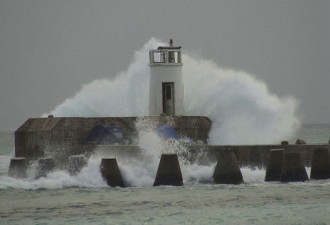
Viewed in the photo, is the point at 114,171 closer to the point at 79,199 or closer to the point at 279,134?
the point at 79,199

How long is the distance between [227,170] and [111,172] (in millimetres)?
3620

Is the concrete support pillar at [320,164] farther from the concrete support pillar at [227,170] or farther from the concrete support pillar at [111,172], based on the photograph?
the concrete support pillar at [111,172]

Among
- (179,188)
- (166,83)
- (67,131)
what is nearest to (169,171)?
(179,188)

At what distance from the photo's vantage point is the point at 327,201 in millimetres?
29422

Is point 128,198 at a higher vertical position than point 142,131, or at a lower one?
lower

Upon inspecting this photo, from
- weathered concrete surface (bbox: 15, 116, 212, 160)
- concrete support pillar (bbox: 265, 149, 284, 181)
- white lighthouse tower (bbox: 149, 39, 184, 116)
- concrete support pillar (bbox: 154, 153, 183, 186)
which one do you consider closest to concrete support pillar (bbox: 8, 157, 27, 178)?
weathered concrete surface (bbox: 15, 116, 212, 160)

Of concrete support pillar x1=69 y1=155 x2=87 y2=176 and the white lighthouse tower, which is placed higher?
the white lighthouse tower

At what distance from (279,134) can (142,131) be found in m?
6.57

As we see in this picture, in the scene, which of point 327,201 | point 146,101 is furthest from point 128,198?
point 146,101

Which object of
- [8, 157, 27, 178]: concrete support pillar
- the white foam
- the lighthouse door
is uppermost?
the lighthouse door

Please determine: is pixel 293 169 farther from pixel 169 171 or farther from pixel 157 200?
pixel 157 200

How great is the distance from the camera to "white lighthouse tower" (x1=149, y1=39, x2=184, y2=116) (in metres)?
41.6

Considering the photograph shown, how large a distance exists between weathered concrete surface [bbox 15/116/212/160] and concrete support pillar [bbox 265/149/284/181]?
19.8 ft

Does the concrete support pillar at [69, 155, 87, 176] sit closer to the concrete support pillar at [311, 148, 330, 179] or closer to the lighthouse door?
the concrete support pillar at [311, 148, 330, 179]
